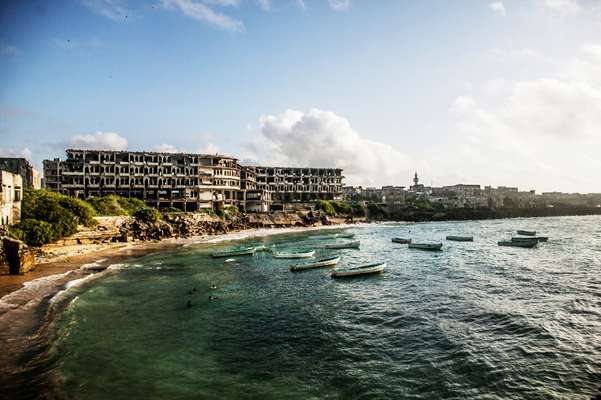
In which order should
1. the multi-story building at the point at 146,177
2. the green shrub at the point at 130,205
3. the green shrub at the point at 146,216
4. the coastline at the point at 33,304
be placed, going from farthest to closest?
the multi-story building at the point at 146,177
the green shrub at the point at 130,205
the green shrub at the point at 146,216
the coastline at the point at 33,304

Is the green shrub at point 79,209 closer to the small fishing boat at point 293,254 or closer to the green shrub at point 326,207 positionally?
the small fishing boat at point 293,254

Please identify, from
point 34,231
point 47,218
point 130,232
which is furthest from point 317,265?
point 130,232

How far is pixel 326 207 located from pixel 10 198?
361 feet

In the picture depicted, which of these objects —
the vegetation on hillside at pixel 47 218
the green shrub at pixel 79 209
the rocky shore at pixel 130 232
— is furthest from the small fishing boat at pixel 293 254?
the green shrub at pixel 79 209

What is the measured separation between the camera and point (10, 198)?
53.0 meters

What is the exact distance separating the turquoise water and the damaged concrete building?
2712 inches

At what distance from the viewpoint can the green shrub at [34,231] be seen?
52938 mm

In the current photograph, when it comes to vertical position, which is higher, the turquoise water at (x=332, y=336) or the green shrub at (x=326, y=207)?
the green shrub at (x=326, y=207)

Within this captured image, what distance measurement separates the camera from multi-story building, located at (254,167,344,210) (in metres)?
154

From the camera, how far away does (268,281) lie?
45312mm

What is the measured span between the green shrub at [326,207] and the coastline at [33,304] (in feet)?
306

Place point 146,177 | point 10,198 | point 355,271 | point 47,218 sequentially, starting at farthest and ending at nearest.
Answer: point 146,177 → point 47,218 → point 10,198 → point 355,271

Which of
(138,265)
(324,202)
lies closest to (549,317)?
(138,265)

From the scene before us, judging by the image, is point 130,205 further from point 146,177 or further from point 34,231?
point 34,231
